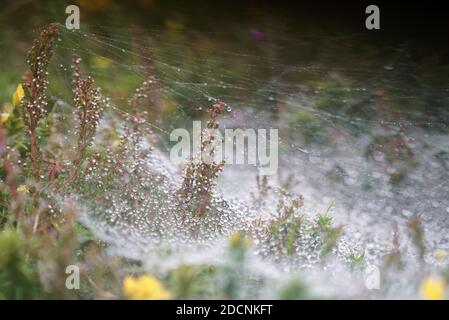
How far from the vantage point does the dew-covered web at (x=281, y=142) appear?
2.51 meters

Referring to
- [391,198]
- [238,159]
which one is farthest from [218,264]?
[391,198]

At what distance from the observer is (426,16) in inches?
141

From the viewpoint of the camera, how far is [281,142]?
3047mm

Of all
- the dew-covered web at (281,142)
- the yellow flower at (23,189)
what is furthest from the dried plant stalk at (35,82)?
the dew-covered web at (281,142)

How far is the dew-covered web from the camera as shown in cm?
251

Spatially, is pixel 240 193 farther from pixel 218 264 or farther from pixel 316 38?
pixel 316 38

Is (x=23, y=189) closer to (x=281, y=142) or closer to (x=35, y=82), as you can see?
(x=35, y=82)

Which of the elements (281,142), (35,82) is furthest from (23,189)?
(281,142)

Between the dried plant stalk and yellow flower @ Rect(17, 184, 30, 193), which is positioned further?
yellow flower @ Rect(17, 184, 30, 193)

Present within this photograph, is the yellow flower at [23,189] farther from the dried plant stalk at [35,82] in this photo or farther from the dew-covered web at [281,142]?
the dew-covered web at [281,142]

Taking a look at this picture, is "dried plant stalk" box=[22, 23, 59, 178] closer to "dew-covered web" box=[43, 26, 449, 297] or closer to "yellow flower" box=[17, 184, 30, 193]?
"yellow flower" box=[17, 184, 30, 193]

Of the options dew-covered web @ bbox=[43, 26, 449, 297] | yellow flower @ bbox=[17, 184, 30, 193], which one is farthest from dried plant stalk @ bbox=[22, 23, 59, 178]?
dew-covered web @ bbox=[43, 26, 449, 297]
